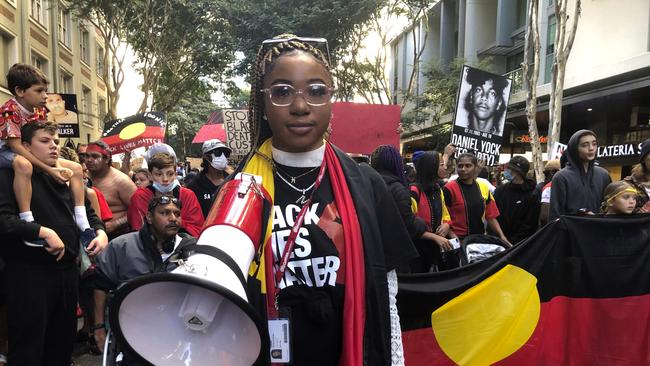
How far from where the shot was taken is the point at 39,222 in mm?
3133

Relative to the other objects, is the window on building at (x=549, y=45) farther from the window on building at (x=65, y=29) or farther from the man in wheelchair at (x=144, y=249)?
the window on building at (x=65, y=29)

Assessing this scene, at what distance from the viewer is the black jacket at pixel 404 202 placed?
160 inches

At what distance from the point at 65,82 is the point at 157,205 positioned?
908 inches

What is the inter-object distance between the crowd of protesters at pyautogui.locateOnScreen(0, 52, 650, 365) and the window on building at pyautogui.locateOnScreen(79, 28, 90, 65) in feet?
73.8

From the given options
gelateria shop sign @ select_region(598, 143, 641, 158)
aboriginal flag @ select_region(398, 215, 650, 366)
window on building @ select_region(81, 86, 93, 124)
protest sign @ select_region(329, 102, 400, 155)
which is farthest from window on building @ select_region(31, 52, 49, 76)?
aboriginal flag @ select_region(398, 215, 650, 366)

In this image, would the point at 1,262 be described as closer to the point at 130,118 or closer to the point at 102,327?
the point at 102,327

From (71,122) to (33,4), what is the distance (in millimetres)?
11697

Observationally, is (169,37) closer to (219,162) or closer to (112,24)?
(112,24)

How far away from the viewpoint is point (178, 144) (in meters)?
39.2

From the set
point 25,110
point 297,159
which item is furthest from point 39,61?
point 297,159

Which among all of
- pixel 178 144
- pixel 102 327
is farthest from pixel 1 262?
pixel 178 144

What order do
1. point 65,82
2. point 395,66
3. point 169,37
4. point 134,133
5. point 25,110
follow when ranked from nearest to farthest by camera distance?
point 25,110 < point 134,133 < point 169,37 < point 65,82 < point 395,66

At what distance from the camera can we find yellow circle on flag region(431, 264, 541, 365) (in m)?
3.36

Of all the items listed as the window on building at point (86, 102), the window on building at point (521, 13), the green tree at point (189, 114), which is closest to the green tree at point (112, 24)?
the green tree at point (189, 114)
